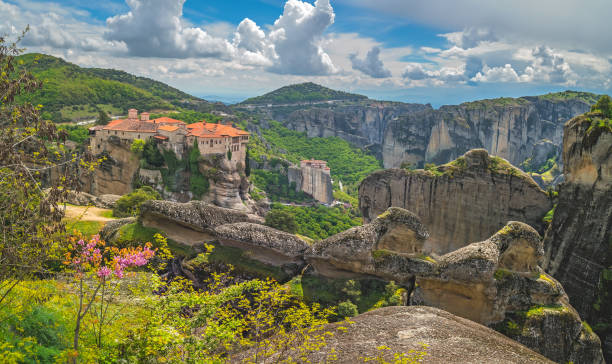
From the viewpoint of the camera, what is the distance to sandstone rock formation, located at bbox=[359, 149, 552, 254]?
34.8 meters

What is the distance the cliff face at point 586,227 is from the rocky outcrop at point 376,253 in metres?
13.7

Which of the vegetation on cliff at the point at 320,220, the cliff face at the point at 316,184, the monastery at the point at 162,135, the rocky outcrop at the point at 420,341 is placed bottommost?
the vegetation on cliff at the point at 320,220

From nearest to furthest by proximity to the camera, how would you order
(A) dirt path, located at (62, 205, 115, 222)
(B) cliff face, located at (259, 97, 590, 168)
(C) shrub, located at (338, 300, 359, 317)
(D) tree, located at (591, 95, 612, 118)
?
(C) shrub, located at (338, 300, 359, 317)
(A) dirt path, located at (62, 205, 115, 222)
(D) tree, located at (591, 95, 612, 118)
(B) cliff face, located at (259, 97, 590, 168)

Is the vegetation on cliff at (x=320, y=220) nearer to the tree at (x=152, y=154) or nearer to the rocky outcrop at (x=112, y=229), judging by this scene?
the tree at (x=152, y=154)

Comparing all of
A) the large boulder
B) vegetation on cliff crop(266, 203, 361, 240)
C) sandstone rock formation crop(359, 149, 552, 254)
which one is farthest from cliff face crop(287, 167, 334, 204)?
the large boulder

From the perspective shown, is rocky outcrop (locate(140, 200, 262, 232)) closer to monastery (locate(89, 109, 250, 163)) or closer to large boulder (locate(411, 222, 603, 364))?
large boulder (locate(411, 222, 603, 364))

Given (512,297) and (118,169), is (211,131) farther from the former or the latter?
(512,297)

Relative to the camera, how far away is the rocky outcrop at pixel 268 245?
20.5 m

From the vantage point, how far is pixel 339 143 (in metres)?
160

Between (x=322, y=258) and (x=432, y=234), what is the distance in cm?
2521

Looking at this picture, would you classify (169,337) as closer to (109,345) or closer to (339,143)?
(109,345)

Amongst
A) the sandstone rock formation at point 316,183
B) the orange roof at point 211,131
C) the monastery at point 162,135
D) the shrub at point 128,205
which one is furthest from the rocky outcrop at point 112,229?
the sandstone rock formation at point 316,183

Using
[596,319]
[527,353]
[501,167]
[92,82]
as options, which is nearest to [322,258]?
[527,353]

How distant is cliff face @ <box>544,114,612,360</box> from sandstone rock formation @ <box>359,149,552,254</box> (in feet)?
18.6
